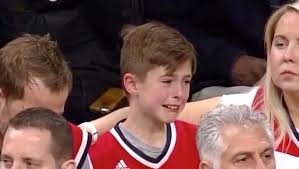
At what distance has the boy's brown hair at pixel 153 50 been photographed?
3846 millimetres

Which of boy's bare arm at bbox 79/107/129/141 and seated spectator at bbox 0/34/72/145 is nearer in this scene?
seated spectator at bbox 0/34/72/145

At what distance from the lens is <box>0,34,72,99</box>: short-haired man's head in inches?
147

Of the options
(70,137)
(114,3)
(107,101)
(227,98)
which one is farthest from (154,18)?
(70,137)

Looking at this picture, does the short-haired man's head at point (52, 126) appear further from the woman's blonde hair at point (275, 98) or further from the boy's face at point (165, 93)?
the woman's blonde hair at point (275, 98)

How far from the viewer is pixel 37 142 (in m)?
3.29

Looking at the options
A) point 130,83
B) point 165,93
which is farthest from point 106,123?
point 165,93

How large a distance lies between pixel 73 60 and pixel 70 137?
158 centimetres

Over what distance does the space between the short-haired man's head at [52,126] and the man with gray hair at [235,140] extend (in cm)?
44

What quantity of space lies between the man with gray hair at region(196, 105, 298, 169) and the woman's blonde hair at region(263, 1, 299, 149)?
48 cm

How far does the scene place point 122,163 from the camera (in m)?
3.87

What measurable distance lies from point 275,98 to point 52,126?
101 centimetres

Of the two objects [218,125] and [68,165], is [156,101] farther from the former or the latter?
[68,165]

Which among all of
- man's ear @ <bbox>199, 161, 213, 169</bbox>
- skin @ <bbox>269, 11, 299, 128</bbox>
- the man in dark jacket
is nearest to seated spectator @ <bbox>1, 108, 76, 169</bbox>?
man's ear @ <bbox>199, 161, 213, 169</bbox>

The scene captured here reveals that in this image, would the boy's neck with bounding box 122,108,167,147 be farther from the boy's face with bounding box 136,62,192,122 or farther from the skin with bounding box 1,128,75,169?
the skin with bounding box 1,128,75,169
